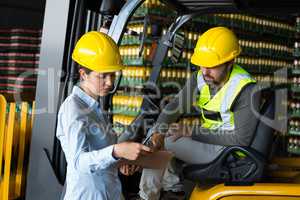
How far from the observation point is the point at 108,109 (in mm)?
3275

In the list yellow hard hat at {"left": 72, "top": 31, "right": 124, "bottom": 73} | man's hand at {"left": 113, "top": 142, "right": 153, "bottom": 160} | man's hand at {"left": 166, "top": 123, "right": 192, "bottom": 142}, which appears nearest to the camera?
man's hand at {"left": 113, "top": 142, "right": 153, "bottom": 160}

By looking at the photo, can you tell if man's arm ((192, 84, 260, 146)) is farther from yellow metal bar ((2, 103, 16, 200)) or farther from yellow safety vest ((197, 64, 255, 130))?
yellow metal bar ((2, 103, 16, 200))

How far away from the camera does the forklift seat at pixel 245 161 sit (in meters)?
2.76

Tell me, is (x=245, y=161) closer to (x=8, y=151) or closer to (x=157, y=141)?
(x=157, y=141)

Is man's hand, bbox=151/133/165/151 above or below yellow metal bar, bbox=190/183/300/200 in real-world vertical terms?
above

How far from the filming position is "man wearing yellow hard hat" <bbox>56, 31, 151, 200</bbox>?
7.26ft

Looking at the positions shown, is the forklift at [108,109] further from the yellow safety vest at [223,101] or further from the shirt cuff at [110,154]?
the shirt cuff at [110,154]

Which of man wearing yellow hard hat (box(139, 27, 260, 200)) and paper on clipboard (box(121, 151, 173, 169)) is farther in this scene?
man wearing yellow hard hat (box(139, 27, 260, 200))

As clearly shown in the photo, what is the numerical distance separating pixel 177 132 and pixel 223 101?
0.54 metres

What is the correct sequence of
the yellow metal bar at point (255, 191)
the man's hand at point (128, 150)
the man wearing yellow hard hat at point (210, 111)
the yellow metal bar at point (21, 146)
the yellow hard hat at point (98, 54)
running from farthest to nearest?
the yellow metal bar at point (21, 146)
the man wearing yellow hard hat at point (210, 111)
the yellow metal bar at point (255, 191)
the yellow hard hat at point (98, 54)
the man's hand at point (128, 150)

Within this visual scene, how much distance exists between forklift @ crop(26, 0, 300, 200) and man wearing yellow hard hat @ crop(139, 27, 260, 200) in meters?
0.13

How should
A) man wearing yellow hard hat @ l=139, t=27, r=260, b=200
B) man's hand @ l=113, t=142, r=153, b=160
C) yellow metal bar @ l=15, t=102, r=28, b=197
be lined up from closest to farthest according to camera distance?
man's hand @ l=113, t=142, r=153, b=160, man wearing yellow hard hat @ l=139, t=27, r=260, b=200, yellow metal bar @ l=15, t=102, r=28, b=197

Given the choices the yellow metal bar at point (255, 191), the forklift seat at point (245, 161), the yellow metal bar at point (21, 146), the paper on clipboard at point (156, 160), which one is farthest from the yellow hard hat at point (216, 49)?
the yellow metal bar at point (21, 146)

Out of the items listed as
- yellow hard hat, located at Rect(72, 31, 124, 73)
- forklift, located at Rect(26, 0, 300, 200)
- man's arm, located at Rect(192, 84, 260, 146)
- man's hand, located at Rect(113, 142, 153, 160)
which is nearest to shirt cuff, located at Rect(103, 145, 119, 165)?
man's hand, located at Rect(113, 142, 153, 160)
